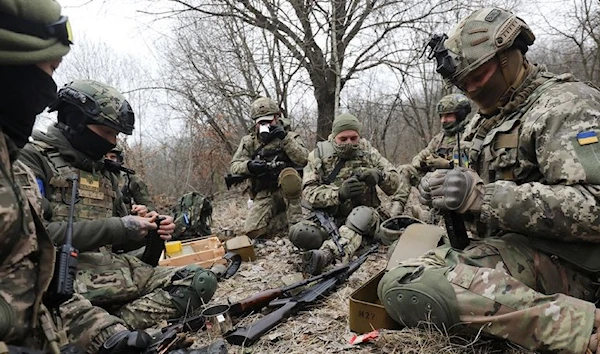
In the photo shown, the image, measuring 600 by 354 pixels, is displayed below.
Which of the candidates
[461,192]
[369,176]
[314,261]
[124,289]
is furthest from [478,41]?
[124,289]

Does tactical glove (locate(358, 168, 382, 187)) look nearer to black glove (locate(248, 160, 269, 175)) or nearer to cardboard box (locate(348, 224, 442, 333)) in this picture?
black glove (locate(248, 160, 269, 175))

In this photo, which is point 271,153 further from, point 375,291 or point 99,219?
point 375,291

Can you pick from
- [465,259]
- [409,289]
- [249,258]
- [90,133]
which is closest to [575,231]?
[465,259]

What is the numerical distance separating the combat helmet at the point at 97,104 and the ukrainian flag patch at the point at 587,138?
2.88 metres

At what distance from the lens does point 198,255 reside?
14.4 feet

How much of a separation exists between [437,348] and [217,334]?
142 cm

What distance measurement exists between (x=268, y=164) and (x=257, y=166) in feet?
0.53

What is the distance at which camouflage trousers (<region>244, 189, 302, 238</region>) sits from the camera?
19.4 feet

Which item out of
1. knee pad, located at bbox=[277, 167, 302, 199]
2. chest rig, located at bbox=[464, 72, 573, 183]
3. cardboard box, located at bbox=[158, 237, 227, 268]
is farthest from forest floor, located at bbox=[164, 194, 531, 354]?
knee pad, located at bbox=[277, 167, 302, 199]

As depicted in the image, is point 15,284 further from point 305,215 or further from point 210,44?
point 210,44

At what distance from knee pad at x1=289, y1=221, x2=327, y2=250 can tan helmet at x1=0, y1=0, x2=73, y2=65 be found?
3.03m

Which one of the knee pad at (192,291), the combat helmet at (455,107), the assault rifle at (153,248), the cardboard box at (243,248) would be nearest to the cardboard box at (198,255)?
the cardboard box at (243,248)

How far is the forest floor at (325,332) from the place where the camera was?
2.16m

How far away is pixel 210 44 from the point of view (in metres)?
9.85
